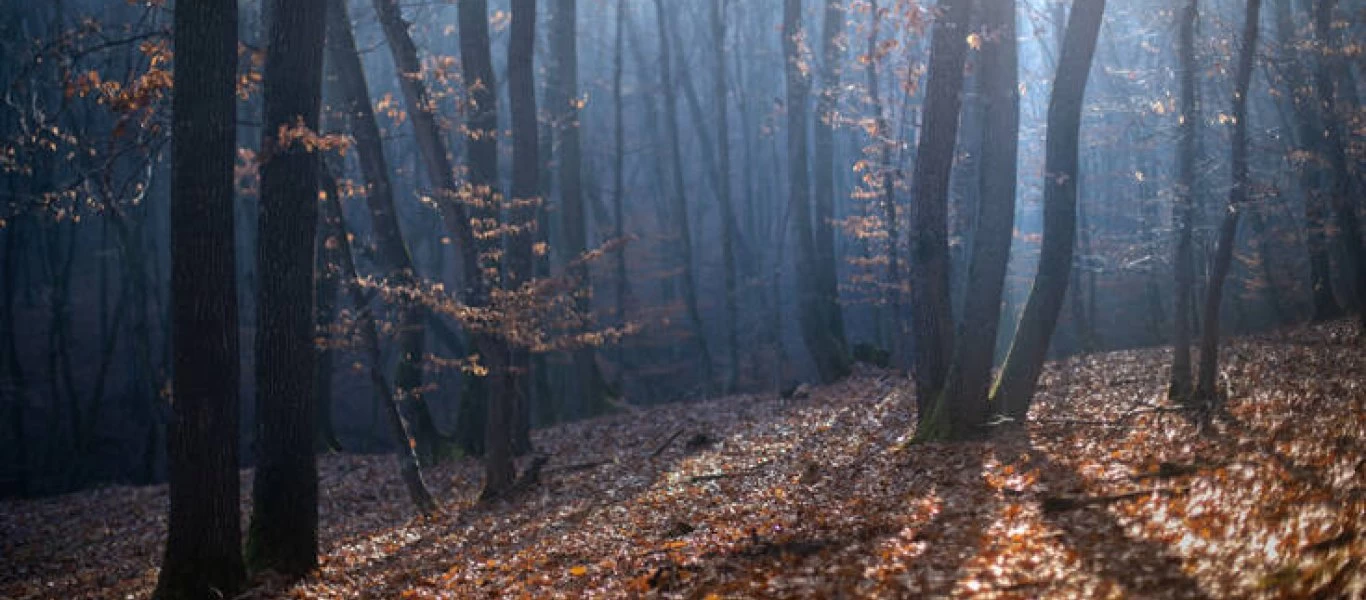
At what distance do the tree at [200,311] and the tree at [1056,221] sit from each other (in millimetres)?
7128

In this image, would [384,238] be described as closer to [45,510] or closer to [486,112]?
[486,112]

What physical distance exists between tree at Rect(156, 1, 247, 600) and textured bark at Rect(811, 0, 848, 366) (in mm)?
12899

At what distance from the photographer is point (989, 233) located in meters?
10.7

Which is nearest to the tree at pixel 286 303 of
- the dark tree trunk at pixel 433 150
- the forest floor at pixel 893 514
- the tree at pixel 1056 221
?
the forest floor at pixel 893 514

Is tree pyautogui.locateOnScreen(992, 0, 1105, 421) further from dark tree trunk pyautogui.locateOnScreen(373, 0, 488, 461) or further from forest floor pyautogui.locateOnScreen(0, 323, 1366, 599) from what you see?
dark tree trunk pyautogui.locateOnScreen(373, 0, 488, 461)

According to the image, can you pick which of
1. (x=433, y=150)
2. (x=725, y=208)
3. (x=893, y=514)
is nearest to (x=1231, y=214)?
(x=893, y=514)

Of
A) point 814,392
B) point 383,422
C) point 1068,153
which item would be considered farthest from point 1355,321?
point 383,422

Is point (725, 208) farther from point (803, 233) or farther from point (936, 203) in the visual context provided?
point (936, 203)

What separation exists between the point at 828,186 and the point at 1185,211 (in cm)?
1009

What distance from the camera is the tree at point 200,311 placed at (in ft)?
24.5

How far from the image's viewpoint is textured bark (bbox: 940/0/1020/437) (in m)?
10.6

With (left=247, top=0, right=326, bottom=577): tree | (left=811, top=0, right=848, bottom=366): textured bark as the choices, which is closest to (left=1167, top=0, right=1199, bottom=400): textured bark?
(left=811, top=0, right=848, bottom=366): textured bark

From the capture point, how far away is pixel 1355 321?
17.9 metres

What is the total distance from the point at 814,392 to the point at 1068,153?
891cm
